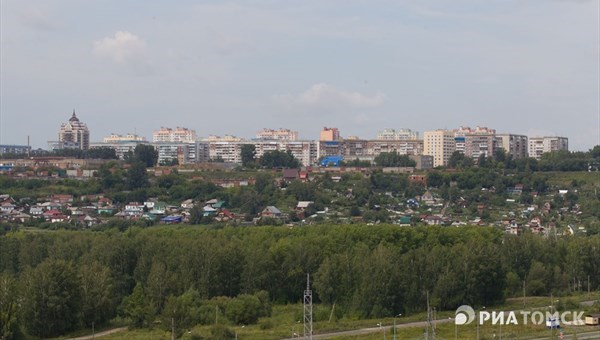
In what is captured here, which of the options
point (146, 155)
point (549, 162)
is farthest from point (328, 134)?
point (549, 162)

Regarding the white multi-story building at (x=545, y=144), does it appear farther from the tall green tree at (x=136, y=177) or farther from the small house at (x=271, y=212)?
the small house at (x=271, y=212)

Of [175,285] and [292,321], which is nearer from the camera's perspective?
[292,321]

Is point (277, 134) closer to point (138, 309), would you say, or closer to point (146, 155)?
point (146, 155)

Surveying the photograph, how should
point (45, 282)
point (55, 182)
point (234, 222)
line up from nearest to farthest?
point (45, 282)
point (234, 222)
point (55, 182)

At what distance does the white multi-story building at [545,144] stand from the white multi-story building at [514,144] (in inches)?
105

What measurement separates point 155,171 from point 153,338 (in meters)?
51.9

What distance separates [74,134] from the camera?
115938 mm

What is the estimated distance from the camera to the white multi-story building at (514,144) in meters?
101

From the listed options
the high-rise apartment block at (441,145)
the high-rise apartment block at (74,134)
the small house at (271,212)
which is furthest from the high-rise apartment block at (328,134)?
the small house at (271,212)

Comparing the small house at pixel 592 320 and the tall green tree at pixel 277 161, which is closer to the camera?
the small house at pixel 592 320

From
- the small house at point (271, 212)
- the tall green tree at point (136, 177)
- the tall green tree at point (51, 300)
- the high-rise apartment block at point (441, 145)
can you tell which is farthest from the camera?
the high-rise apartment block at point (441, 145)

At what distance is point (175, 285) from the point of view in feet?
110

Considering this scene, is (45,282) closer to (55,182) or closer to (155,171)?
(55,182)

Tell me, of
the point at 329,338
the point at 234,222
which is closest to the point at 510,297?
the point at 329,338
